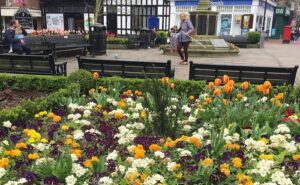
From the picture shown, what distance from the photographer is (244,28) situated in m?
32.2

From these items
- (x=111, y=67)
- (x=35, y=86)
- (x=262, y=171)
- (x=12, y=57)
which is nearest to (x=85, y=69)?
(x=111, y=67)

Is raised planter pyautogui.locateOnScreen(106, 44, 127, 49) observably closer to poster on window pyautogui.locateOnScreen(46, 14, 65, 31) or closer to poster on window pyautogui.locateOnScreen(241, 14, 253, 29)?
poster on window pyautogui.locateOnScreen(241, 14, 253, 29)

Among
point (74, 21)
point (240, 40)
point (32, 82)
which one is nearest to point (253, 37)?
point (240, 40)

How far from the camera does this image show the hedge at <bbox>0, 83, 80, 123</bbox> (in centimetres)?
481

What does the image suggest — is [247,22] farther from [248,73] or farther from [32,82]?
[32,82]

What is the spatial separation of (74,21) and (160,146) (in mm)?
34657

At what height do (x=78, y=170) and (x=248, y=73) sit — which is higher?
(x=248, y=73)

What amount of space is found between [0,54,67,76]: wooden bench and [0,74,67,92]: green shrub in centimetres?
55

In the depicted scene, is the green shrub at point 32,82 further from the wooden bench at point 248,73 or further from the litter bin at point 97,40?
the litter bin at point 97,40

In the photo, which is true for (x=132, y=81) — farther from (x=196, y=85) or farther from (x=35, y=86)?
(x=35, y=86)

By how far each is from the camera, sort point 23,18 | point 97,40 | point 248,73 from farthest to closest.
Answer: point 23,18 → point 97,40 → point 248,73

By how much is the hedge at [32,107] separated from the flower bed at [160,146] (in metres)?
0.13

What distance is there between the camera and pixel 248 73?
672cm

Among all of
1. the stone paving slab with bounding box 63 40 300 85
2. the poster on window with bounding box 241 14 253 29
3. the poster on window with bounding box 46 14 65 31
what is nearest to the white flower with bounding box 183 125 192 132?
the stone paving slab with bounding box 63 40 300 85
